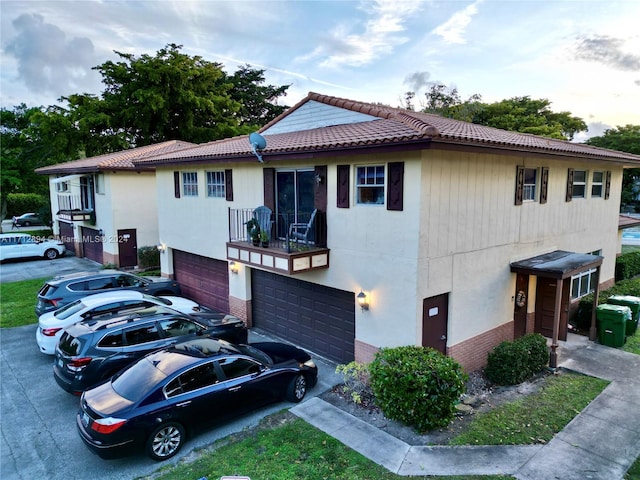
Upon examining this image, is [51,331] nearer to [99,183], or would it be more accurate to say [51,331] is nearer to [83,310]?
[83,310]

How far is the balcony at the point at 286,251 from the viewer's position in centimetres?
917

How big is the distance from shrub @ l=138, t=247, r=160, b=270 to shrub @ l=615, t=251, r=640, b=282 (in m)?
20.9

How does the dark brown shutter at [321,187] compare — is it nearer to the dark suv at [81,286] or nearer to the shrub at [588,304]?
the dark suv at [81,286]

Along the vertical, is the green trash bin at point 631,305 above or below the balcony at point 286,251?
below

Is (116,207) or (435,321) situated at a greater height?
(116,207)

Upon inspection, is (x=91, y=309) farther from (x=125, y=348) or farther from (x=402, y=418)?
(x=402, y=418)

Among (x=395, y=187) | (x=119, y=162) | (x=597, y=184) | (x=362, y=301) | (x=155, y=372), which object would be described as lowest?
(x=155, y=372)

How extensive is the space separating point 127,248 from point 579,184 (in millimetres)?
19523

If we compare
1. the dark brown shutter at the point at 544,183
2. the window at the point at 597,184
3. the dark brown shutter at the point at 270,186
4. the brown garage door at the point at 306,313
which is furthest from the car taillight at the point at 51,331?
the window at the point at 597,184

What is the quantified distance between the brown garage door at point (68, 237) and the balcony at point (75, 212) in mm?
1622

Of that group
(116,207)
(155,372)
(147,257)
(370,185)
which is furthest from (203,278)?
(370,185)

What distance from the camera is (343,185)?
9133mm

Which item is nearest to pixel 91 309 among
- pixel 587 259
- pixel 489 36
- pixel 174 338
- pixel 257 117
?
pixel 174 338

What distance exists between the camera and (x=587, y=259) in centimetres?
1067
